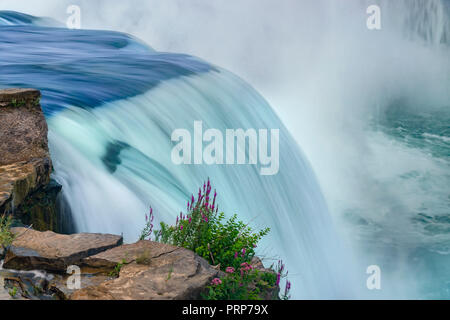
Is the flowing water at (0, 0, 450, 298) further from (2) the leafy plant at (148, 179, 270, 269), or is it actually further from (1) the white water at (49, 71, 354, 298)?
(2) the leafy plant at (148, 179, 270, 269)

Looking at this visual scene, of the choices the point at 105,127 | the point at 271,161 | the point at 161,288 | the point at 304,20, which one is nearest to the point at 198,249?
the point at 161,288

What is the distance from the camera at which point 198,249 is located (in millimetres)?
3967

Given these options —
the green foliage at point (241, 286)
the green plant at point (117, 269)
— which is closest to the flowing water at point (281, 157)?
the green plant at point (117, 269)

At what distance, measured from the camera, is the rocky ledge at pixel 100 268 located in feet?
10.6

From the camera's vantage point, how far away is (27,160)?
14.8ft

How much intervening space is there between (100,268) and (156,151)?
303 cm

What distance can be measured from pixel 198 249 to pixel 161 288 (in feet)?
2.52

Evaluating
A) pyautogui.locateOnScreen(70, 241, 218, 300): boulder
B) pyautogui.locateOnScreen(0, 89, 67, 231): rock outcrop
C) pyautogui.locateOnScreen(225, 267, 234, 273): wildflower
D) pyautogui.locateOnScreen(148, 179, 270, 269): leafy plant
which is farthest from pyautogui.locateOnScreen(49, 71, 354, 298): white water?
pyautogui.locateOnScreen(225, 267, 234, 273): wildflower

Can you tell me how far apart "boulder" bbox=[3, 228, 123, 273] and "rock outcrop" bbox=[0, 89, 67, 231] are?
398 mm

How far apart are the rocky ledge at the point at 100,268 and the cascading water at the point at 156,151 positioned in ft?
3.23

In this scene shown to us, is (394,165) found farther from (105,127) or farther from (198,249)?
(198,249)

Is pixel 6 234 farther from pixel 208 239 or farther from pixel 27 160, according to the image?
pixel 208 239

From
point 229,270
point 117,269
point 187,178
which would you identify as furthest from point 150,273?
point 187,178

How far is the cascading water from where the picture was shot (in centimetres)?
526
